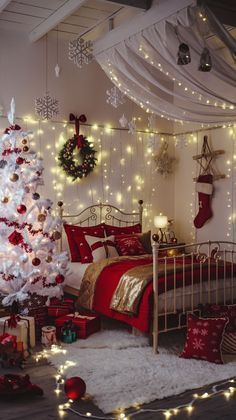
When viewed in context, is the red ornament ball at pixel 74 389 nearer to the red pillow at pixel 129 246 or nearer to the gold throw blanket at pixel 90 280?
the gold throw blanket at pixel 90 280

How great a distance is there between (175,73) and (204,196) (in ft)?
Answer: 10.6

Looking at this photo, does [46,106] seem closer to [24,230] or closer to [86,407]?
[24,230]

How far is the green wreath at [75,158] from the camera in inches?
249

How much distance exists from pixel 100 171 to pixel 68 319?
2.48 metres

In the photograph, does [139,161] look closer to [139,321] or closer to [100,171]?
[100,171]

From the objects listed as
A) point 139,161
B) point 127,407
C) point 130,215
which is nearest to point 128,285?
point 127,407

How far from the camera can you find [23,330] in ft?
14.6

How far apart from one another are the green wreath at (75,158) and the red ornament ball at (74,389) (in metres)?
3.42

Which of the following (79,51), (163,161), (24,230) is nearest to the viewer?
(79,51)

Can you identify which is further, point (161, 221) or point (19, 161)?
point (161, 221)

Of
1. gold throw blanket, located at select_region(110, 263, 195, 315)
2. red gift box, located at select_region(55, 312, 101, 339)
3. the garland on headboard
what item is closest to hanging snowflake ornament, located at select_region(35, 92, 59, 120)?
the garland on headboard

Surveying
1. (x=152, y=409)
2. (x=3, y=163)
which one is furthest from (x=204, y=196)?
(x=152, y=409)

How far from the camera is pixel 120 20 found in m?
5.19

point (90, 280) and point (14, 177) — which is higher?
point (14, 177)
